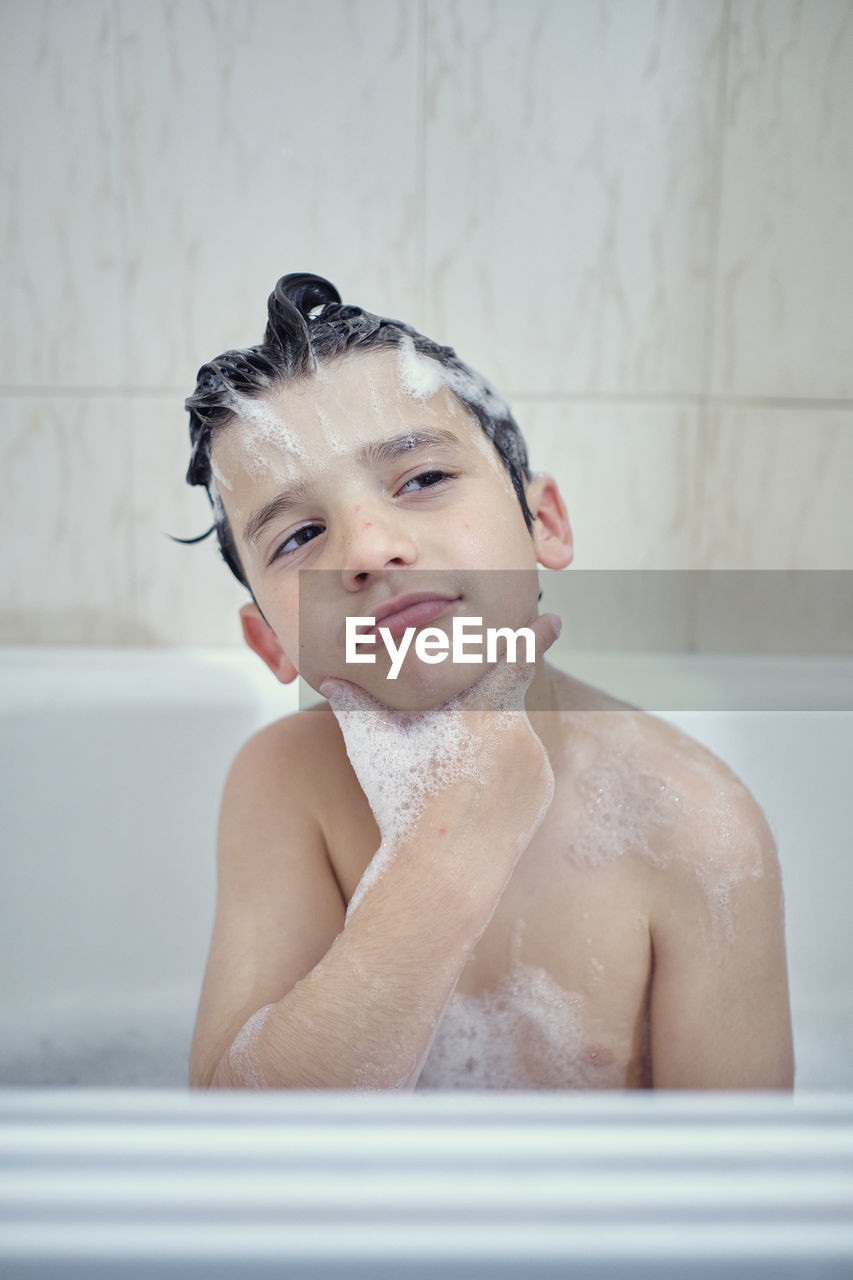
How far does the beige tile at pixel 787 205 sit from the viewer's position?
3.87 ft

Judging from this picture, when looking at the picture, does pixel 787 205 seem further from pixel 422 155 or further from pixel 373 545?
pixel 373 545

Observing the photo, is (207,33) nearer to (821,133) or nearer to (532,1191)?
(821,133)

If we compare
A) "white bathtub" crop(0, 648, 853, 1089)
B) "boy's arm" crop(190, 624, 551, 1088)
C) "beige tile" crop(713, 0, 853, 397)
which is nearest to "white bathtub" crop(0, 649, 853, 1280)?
"boy's arm" crop(190, 624, 551, 1088)

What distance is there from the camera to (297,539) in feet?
2.17

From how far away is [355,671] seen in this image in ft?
2.17

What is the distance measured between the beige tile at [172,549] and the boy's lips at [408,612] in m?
0.70

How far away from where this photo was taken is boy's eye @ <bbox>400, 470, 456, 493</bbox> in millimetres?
659

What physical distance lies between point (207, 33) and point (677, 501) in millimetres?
866

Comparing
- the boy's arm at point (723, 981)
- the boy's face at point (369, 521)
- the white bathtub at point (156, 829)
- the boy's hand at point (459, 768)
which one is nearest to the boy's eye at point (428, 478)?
the boy's face at point (369, 521)

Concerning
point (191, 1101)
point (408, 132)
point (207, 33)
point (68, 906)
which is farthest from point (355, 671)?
point (207, 33)

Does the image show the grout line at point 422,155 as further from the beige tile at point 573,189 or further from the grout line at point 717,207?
the grout line at point 717,207

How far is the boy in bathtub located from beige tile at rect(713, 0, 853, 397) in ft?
2.13

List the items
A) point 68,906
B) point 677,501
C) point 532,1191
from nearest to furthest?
point 532,1191, point 68,906, point 677,501

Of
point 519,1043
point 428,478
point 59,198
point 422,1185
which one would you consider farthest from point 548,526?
point 59,198
